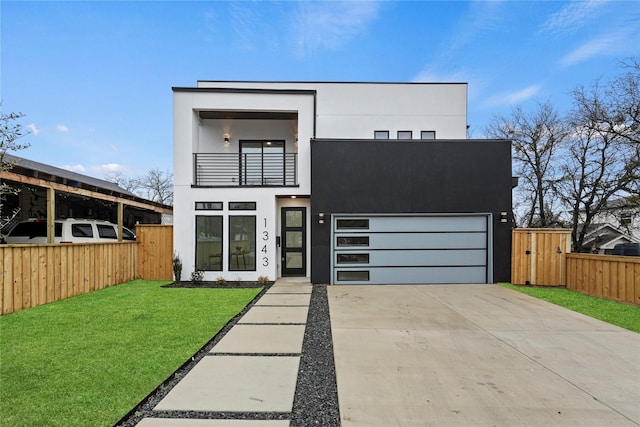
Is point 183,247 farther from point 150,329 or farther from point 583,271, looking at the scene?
point 583,271

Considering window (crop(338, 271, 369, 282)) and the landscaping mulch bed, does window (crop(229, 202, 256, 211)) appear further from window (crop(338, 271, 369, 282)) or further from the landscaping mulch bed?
window (crop(338, 271, 369, 282))

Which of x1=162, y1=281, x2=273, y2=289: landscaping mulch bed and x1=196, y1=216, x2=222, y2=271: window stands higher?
x1=196, y1=216, x2=222, y2=271: window

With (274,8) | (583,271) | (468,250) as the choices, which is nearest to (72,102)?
(274,8)

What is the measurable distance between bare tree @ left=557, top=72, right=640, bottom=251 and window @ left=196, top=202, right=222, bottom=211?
14.4 metres

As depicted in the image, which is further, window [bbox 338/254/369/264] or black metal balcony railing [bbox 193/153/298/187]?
black metal balcony railing [bbox 193/153/298/187]

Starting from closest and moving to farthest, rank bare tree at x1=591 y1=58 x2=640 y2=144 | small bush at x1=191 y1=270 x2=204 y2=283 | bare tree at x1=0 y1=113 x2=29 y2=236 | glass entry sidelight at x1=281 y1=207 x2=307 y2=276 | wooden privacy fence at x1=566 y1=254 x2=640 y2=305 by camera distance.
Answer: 1. bare tree at x1=0 y1=113 x2=29 y2=236
2. wooden privacy fence at x1=566 y1=254 x2=640 y2=305
3. small bush at x1=191 y1=270 x2=204 y2=283
4. glass entry sidelight at x1=281 y1=207 x2=307 y2=276
5. bare tree at x1=591 y1=58 x2=640 y2=144

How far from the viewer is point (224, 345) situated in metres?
4.17

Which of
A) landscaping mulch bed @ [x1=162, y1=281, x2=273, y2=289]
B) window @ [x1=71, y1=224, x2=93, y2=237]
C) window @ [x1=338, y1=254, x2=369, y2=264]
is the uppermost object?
window @ [x1=71, y1=224, x2=93, y2=237]

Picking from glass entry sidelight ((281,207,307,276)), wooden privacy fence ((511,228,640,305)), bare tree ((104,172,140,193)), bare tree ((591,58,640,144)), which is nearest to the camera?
wooden privacy fence ((511,228,640,305))

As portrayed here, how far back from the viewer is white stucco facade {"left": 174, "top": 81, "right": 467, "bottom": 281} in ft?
30.7

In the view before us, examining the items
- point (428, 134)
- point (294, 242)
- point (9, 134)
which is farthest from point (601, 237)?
point (9, 134)

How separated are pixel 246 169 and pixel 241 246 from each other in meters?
2.72

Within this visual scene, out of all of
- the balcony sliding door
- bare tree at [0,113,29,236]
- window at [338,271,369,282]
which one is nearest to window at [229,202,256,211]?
the balcony sliding door

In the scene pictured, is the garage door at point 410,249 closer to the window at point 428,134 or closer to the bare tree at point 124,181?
the window at point 428,134
